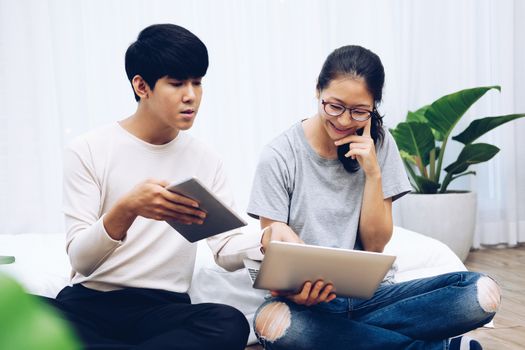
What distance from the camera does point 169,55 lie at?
56.4 inches

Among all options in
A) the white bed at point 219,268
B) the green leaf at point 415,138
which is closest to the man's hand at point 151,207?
the white bed at point 219,268

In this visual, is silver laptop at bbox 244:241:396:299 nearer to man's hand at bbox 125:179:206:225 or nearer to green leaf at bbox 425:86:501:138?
man's hand at bbox 125:179:206:225

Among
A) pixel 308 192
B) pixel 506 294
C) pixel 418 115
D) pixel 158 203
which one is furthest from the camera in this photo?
pixel 418 115

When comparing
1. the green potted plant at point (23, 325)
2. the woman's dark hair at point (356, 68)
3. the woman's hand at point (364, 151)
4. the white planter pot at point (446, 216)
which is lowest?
the white planter pot at point (446, 216)

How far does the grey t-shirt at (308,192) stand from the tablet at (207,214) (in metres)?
0.25

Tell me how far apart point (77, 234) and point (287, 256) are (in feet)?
1.49

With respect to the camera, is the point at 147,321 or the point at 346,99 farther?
the point at 346,99

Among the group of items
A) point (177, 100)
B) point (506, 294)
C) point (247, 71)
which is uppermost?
point (247, 71)

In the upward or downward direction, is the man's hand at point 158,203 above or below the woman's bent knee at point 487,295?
above

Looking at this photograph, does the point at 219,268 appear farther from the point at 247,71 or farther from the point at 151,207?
the point at 247,71

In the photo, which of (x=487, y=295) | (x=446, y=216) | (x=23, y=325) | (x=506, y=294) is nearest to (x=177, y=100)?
(x=487, y=295)

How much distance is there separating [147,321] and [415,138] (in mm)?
2143

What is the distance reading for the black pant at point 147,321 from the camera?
129 centimetres

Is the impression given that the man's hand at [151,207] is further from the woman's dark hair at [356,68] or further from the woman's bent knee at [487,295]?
the woman's bent knee at [487,295]
